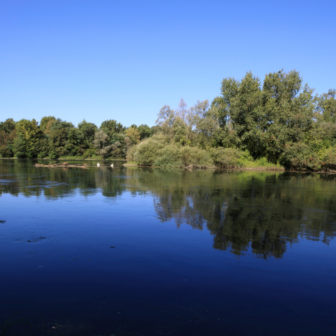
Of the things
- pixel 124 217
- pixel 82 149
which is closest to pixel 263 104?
pixel 124 217

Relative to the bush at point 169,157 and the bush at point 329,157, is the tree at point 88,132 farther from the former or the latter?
the bush at point 329,157

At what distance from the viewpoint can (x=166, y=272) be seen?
25.2 ft

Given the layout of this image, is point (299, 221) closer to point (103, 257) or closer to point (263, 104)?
A: point (103, 257)

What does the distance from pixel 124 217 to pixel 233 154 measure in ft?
155

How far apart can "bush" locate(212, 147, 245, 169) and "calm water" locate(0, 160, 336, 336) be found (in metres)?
43.0

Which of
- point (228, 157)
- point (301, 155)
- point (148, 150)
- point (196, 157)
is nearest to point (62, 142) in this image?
point (148, 150)

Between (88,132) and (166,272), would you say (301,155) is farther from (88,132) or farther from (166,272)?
(88,132)

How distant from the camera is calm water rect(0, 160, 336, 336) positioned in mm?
5531

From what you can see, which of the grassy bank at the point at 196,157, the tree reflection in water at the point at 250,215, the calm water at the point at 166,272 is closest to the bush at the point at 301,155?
the grassy bank at the point at 196,157

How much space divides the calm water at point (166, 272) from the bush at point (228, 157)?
141ft

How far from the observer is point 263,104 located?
60.4 m

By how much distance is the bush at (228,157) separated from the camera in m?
57.9

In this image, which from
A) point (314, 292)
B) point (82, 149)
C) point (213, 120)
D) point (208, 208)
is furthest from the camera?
point (82, 149)

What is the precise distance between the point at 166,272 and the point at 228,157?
51.8m
